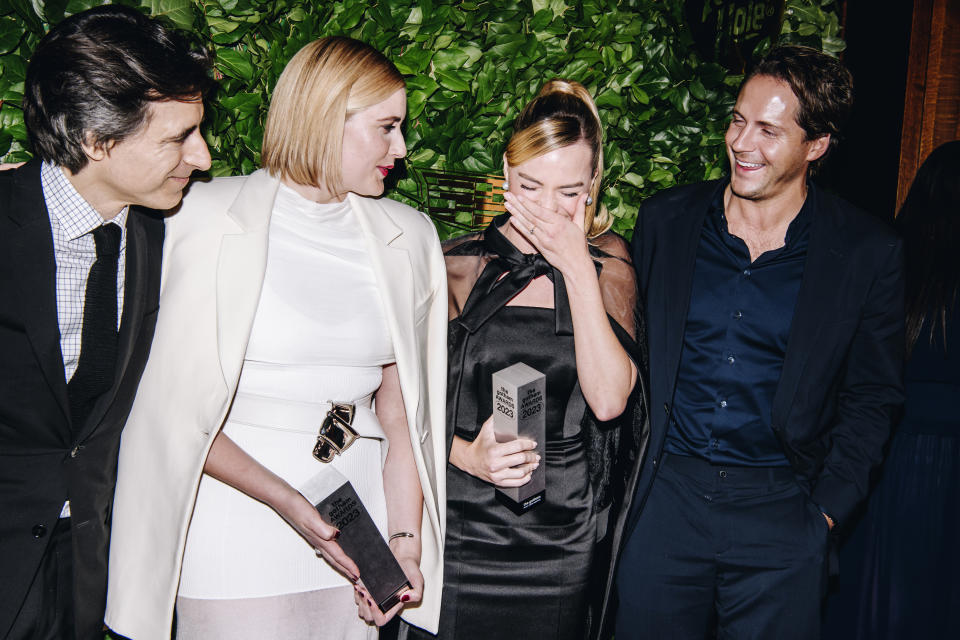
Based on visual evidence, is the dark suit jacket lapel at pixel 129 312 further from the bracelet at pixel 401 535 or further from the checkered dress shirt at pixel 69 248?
the bracelet at pixel 401 535

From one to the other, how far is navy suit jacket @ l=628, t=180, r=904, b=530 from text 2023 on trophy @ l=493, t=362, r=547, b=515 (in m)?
0.54

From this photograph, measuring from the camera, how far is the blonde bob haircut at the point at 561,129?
230 centimetres

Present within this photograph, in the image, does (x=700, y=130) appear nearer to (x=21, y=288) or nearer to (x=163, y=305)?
(x=163, y=305)

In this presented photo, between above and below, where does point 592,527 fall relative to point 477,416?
below

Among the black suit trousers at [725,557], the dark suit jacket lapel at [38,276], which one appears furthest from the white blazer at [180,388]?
the black suit trousers at [725,557]

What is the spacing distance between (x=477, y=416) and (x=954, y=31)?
3.07 meters

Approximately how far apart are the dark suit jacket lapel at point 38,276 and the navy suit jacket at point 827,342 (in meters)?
1.80

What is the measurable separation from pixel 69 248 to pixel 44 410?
1.32 ft

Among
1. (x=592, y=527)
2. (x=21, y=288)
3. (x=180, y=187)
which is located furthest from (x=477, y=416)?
(x=21, y=288)

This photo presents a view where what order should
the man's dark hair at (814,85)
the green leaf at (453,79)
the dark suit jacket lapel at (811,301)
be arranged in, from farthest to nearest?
the green leaf at (453,79)
the man's dark hair at (814,85)
the dark suit jacket lapel at (811,301)

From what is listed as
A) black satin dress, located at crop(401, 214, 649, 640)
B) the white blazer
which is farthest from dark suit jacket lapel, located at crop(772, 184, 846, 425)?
the white blazer

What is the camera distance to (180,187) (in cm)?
188

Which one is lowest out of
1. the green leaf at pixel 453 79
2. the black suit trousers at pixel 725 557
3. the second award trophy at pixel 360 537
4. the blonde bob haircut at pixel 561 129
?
the black suit trousers at pixel 725 557

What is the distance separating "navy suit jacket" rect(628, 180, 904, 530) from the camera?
7.97 ft
